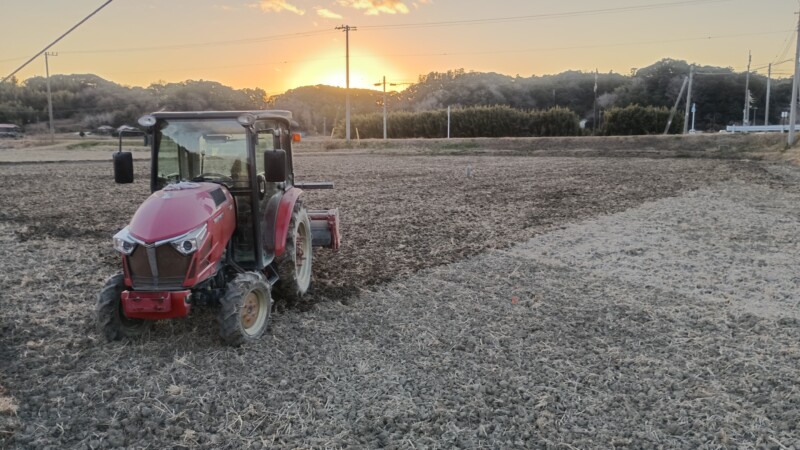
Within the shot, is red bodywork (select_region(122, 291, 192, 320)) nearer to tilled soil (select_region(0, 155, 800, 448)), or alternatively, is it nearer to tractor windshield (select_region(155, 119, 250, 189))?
tilled soil (select_region(0, 155, 800, 448))

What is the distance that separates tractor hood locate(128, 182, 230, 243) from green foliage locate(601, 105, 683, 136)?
5264cm

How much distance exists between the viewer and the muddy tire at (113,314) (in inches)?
188

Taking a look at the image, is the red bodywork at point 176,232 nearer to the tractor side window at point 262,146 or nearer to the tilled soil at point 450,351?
the tilled soil at point 450,351

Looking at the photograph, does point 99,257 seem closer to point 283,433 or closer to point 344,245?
point 344,245

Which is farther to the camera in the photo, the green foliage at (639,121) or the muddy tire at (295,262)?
the green foliage at (639,121)

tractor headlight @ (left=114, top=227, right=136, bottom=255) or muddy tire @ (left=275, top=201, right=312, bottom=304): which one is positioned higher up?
tractor headlight @ (left=114, top=227, right=136, bottom=255)

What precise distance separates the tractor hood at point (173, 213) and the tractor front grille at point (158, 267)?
0.36 feet

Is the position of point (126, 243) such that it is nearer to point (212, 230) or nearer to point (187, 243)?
point (187, 243)

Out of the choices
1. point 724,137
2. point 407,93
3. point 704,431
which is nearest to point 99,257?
point 704,431

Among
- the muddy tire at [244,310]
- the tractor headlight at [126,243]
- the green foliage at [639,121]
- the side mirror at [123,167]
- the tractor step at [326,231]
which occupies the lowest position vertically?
the muddy tire at [244,310]

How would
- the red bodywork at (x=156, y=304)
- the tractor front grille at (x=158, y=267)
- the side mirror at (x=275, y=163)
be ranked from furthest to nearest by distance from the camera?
1. the side mirror at (x=275, y=163)
2. the tractor front grille at (x=158, y=267)
3. the red bodywork at (x=156, y=304)

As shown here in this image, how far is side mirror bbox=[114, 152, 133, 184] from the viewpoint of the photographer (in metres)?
5.44

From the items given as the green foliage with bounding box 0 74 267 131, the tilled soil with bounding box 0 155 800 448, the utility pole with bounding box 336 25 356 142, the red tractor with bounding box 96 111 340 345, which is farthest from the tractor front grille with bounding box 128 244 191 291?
the green foliage with bounding box 0 74 267 131

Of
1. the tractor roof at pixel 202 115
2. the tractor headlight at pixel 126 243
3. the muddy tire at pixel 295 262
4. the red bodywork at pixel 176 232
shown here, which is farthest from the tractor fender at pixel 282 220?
the tractor headlight at pixel 126 243
